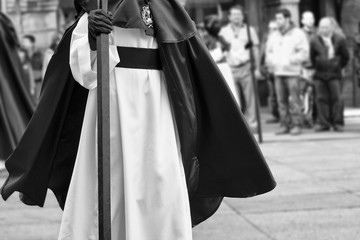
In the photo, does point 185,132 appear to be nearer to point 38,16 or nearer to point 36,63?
point 36,63

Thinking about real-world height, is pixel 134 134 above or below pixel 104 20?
→ below

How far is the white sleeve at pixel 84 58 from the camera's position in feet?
14.1

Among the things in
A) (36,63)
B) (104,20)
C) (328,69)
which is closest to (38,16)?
(36,63)

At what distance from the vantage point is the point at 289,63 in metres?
13.9

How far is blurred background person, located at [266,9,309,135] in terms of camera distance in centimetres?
1394

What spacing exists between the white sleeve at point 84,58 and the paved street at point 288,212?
2.06m

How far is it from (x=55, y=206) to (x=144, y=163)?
11.3 ft

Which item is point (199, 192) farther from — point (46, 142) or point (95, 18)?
point (95, 18)

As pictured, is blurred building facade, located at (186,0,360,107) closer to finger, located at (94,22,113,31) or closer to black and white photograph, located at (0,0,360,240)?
black and white photograph, located at (0,0,360,240)

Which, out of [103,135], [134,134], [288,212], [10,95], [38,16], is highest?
[103,135]

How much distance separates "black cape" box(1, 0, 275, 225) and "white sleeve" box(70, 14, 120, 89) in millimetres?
152

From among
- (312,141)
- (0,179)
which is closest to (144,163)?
(0,179)

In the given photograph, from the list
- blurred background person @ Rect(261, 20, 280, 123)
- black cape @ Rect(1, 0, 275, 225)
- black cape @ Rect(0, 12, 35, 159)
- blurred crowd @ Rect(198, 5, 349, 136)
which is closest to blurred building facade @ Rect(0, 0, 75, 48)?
blurred background person @ Rect(261, 20, 280, 123)

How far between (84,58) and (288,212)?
313cm
